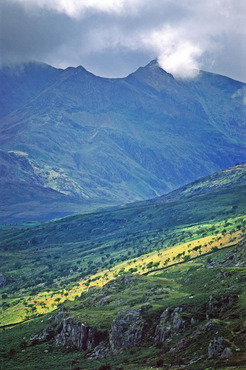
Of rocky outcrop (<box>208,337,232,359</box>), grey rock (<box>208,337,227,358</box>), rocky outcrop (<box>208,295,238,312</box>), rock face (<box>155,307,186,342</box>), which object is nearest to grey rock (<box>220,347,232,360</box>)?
rocky outcrop (<box>208,337,232,359</box>)

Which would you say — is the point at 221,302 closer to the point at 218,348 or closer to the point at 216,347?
the point at 216,347

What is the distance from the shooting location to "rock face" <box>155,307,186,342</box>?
113 m

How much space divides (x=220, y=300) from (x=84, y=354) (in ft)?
126

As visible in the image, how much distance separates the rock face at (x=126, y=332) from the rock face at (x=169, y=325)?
6.09m

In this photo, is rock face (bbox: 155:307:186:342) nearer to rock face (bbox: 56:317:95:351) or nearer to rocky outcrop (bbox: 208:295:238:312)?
rocky outcrop (bbox: 208:295:238:312)

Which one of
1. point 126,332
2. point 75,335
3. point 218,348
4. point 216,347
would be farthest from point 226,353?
point 75,335

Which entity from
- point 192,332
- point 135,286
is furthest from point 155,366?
point 135,286

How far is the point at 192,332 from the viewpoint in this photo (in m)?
107

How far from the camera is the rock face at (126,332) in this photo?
119750mm

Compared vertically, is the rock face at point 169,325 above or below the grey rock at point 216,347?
above

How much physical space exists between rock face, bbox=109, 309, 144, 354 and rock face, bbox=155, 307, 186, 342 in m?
6.09

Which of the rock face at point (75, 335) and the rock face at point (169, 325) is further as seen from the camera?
the rock face at point (75, 335)

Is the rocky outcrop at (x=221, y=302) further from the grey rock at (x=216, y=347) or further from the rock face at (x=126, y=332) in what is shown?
the rock face at (x=126, y=332)

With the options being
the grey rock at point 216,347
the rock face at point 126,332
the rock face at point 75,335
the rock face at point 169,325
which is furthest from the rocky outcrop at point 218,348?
the rock face at point 75,335
